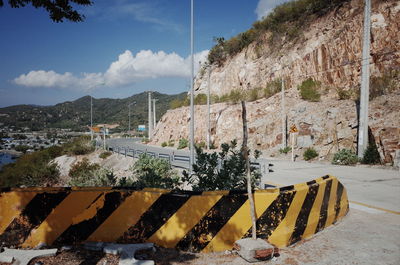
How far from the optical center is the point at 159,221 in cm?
396

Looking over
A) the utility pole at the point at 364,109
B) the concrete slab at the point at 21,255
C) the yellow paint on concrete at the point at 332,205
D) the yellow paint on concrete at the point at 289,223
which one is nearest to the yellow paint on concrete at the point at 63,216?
the concrete slab at the point at 21,255

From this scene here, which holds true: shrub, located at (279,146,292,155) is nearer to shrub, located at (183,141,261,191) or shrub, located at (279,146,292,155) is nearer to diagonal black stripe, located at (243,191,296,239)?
shrub, located at (183,141,261,191)

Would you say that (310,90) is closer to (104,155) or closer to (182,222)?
(104,155)

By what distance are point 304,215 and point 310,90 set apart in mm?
22755

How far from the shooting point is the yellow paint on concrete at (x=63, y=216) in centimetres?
387

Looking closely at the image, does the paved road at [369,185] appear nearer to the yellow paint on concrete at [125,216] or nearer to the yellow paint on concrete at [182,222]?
the yellow paint on concrete at [182,222]

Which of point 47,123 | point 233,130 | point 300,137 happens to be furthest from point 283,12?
point 47,123

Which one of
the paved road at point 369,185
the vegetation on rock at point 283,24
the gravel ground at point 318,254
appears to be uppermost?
the vegetation on rock at point 283,24

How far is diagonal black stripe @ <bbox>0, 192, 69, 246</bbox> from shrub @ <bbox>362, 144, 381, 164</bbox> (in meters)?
15.6

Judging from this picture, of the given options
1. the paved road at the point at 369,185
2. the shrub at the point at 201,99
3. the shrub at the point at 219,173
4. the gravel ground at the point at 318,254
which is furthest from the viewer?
the shrub at the point at 201,99

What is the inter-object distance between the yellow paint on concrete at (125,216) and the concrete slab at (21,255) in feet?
1.91

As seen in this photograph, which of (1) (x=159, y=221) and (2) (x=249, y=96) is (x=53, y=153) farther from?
(1) (x=159, y=221)

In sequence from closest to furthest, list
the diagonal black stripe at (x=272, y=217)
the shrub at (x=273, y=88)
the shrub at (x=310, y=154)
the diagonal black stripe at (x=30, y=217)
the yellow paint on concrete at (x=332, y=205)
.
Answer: the diagonal black stripe at (x=30, y=217) < the diagonal black stripe at (x=272, y=217) < the yellow paint on concrete at (x=332, y=205) < the shrub at (x=310, y=154) < the shrub at (x=273, y=88)

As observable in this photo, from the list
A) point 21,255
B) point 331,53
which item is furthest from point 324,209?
point 331,53
